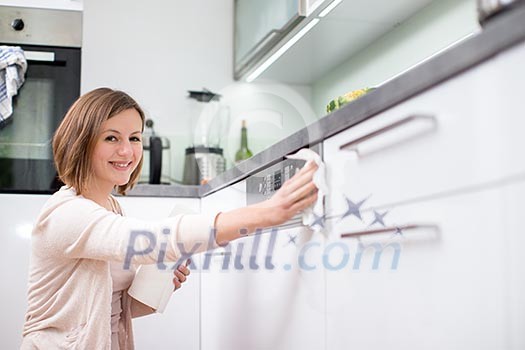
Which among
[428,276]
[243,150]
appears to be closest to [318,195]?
[428,276]

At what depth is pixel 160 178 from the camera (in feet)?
10.1

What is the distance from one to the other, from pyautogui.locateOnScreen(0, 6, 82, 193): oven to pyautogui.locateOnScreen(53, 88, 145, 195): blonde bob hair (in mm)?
1134

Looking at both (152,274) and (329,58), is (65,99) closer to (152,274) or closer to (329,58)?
(329,58)

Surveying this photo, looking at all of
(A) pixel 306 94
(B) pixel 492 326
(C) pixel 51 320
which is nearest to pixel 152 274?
(C) pixel 51 320

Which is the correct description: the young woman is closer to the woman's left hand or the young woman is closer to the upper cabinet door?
the woman's left hand

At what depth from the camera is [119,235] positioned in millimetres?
1344

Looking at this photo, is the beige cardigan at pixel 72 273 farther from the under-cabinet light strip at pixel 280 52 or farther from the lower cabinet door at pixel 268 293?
the under-cabinet light strip at pixel 280 52

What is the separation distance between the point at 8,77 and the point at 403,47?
Result: 64.6 inches

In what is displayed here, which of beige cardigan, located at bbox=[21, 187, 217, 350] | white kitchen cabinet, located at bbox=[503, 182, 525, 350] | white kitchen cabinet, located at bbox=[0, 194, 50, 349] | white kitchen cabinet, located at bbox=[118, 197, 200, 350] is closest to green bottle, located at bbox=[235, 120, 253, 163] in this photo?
white kitchen cabinet, located at bbox=[118, 197, 200, 350]

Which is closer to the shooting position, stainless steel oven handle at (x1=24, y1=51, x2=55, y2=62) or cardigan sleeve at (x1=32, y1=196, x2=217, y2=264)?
cardigan sleeve at (x1=32, y1=196, x2=217, y2=264)

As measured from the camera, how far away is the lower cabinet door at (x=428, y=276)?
0.79 metres

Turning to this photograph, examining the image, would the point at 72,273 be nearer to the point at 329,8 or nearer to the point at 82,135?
the point at 82,135

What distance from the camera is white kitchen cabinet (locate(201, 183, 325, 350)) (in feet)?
4.49

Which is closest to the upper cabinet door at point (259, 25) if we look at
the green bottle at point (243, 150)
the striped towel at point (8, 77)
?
the green bottle at point (243, 150)
